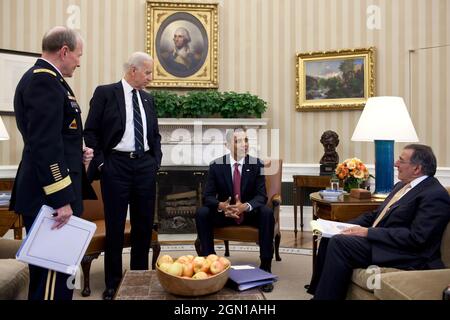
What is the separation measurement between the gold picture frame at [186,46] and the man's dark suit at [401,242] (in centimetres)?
427

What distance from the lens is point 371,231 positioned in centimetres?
282

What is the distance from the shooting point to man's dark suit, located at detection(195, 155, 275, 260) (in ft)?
12.9

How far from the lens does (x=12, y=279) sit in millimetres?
2285

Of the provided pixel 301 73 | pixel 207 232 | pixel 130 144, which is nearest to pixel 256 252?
pixel 207 232

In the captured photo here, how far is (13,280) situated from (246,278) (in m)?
1.20

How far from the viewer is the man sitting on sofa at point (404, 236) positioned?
2646mm

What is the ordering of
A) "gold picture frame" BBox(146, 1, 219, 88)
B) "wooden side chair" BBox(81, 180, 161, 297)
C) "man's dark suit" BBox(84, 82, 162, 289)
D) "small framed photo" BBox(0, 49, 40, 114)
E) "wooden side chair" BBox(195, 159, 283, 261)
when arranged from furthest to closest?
"gold picture frame" BBox(146, 1, 219, 88)
"small framed photo" BBox(0, 49, 40, 114)
"wooden side chair" BBox(195, 159, 283, 261)
"wooden side chair" BBox(81, 180, 161, 297)
"man's dark suit" BBox(84, 82, 162, 289)

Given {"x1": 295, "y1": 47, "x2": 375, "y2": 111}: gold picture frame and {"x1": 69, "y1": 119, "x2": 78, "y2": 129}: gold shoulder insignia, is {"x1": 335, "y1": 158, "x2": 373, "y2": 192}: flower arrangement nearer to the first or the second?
{"x1": 69, "y1": 119, "x2": 78, "y2": 129}: gold shoulder insignia

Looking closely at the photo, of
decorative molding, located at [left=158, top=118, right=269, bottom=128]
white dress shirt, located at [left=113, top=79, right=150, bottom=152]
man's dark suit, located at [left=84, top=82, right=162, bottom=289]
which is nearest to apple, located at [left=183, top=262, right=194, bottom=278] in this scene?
man's dark suit, located at [left=84, top=82, right=162, bottom=289]

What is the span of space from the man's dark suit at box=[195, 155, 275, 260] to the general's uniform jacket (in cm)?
182

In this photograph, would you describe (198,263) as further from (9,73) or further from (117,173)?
(9,73)

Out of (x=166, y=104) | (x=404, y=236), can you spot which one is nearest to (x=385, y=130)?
(x=404, y=236)

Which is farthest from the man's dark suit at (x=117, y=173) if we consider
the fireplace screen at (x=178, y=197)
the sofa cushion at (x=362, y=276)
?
the fireplace screen at (x=178, y=197)

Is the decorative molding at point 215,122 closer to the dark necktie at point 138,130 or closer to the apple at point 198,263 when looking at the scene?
the dark necktie at point 138,130
